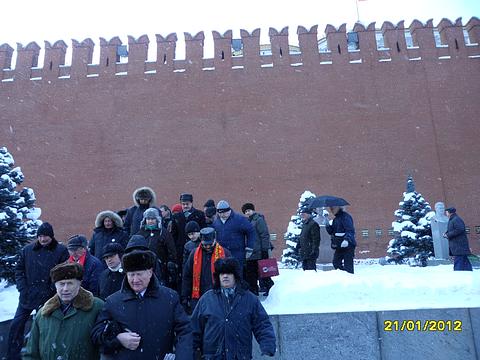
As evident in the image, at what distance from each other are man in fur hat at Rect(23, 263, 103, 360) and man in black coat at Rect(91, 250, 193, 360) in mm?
121

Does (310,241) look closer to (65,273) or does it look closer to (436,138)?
(65,273)

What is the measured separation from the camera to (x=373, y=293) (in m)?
3.64

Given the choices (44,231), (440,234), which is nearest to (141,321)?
(44,231)

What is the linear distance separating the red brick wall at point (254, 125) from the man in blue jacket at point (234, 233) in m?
10.8

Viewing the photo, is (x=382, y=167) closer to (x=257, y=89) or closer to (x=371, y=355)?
(x=257, y=89)

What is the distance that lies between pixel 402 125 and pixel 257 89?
605 centimetres

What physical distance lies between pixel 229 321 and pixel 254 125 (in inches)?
527

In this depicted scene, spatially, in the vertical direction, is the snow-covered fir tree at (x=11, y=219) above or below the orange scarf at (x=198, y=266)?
above

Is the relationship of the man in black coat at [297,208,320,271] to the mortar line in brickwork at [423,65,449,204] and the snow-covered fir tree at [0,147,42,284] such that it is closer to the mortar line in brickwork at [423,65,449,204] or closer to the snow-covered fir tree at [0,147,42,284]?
the snow-covered fir tree at [0,147,42,284]

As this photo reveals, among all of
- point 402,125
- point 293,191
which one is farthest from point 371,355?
point 402,125

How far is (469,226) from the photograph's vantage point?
14.3 m

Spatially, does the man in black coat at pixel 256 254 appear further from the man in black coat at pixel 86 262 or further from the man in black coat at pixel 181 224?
the man in black coat at pixel 86 262

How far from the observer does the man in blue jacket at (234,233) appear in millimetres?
3852

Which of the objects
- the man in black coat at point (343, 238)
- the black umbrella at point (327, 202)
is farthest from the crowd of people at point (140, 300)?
the black umbrella at point (327, 202)
